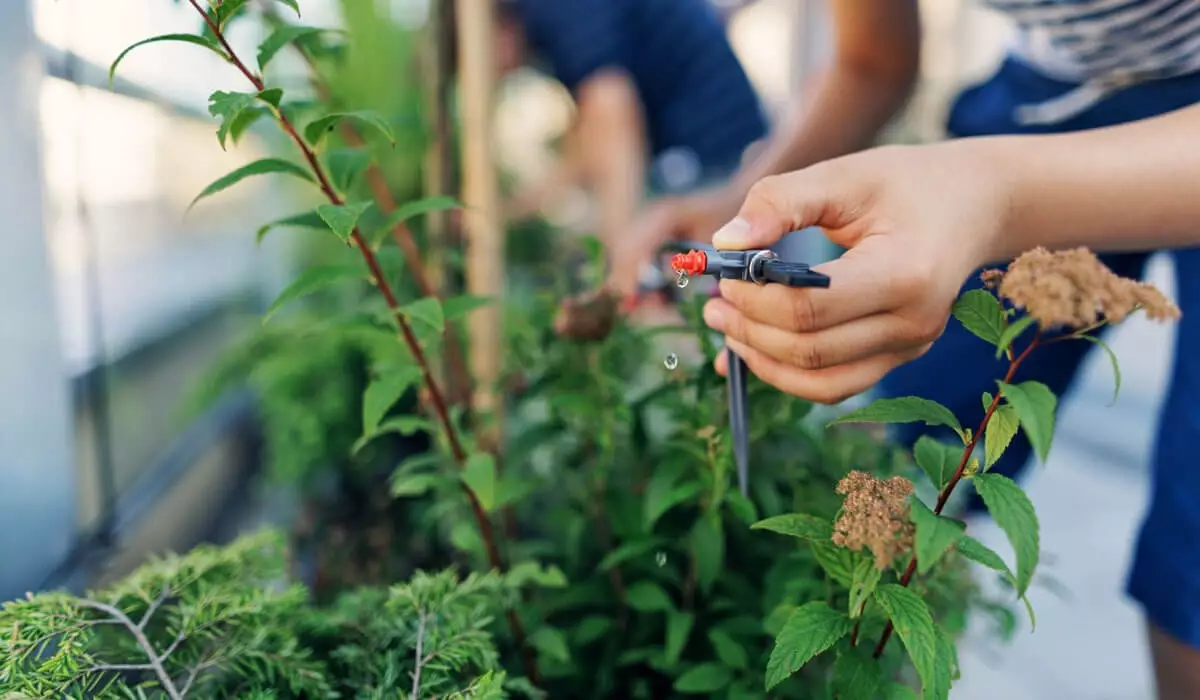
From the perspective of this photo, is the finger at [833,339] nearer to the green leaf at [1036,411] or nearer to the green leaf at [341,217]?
the green leaf at [1036,411]

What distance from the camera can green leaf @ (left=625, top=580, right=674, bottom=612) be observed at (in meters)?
0.71

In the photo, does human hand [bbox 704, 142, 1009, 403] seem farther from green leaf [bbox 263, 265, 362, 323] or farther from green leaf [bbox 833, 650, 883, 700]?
green leaf [bbox 263, 265, 362, 323]

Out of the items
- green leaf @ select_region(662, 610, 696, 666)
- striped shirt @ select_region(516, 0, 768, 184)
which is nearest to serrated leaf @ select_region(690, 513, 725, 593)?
green leaf @ select_region(662, 610, 696, 666)

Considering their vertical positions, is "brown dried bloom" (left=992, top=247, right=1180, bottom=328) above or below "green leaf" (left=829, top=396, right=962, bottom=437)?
above

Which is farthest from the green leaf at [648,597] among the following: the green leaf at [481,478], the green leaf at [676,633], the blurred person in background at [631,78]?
the blurred person in background at [631,78]

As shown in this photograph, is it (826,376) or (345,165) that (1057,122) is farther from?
(345,165)

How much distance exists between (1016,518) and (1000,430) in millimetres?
57

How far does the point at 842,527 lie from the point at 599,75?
1.94m

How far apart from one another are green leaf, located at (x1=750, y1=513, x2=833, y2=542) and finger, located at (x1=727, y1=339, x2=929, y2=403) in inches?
3.5

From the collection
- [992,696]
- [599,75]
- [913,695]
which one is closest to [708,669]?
[913,695]

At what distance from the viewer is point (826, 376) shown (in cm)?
53

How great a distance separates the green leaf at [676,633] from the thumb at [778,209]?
1.09ft

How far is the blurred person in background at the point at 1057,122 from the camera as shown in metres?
0.77

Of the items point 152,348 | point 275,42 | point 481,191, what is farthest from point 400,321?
point 152,348
